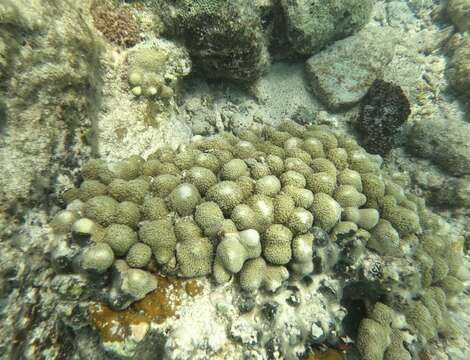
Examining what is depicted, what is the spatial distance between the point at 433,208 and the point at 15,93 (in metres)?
5.87

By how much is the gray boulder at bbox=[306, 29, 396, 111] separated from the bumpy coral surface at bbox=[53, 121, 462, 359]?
2308 millimetres

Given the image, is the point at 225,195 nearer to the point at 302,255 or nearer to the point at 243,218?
the point at 243,218

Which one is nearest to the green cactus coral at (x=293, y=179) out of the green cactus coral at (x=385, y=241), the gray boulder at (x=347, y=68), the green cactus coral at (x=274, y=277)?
the green cactus coral at (x=274, y=277)

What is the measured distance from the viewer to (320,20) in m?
5.00

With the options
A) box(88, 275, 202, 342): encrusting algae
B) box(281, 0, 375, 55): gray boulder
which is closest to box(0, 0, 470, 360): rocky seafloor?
box(88, 275, 202, 342): encrusting algae

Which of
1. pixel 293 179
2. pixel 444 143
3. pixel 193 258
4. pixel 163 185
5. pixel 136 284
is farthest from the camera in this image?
pixel 444 143

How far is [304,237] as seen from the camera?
8.19 feet

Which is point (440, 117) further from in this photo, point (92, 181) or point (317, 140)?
point (92, 181)

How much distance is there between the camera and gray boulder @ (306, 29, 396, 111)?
5.31 m

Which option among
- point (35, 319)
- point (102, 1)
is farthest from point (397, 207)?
point (102, 1)

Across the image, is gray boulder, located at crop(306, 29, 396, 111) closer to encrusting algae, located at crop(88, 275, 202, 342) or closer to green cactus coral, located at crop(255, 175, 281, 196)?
green cactus coral, located at crop(255, 175, 281, 196)

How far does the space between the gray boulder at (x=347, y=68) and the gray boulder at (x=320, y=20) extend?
21 cm

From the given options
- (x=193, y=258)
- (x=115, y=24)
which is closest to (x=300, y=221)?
(x=193, y=258)

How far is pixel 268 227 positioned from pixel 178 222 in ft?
2.59
